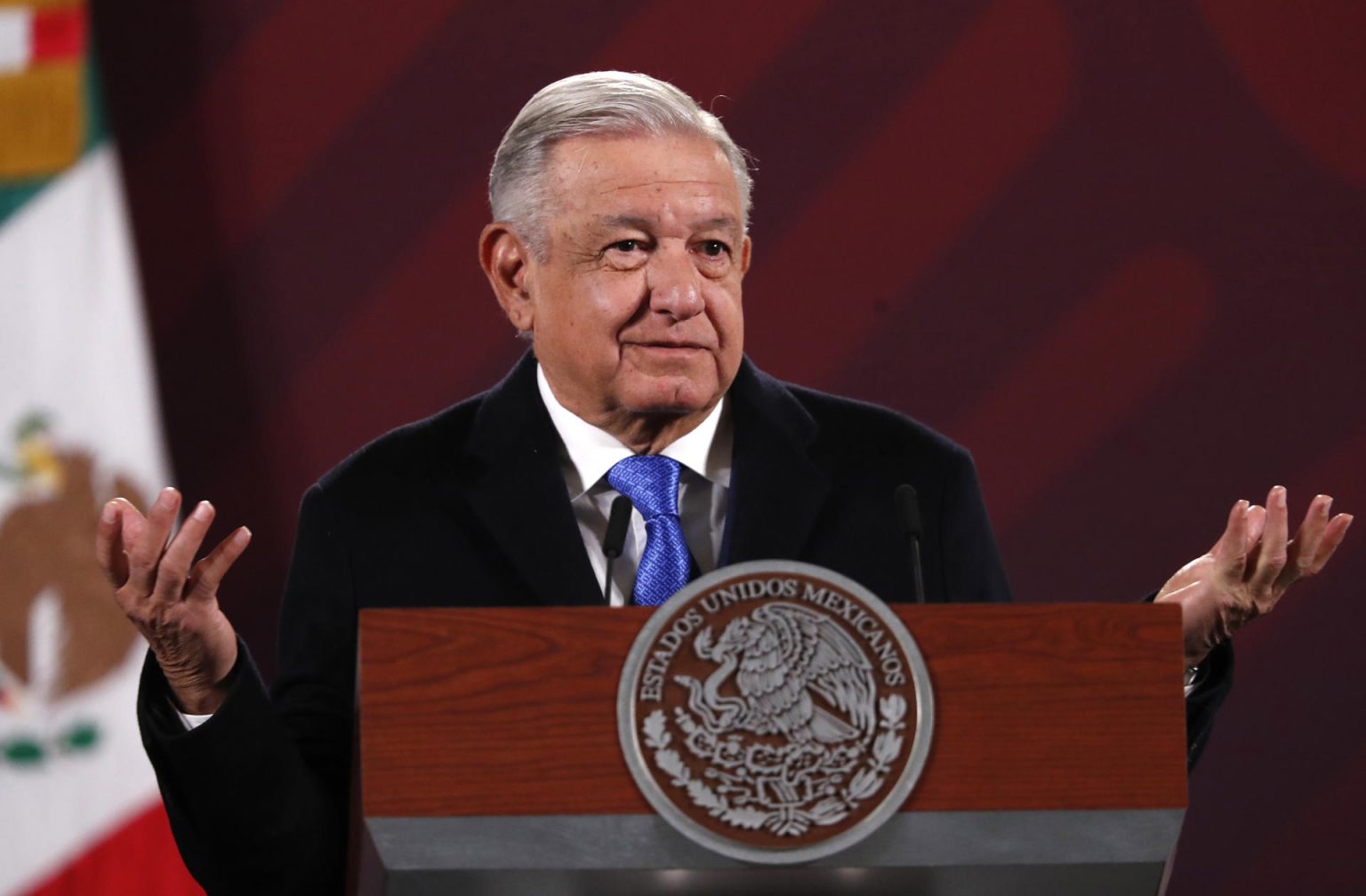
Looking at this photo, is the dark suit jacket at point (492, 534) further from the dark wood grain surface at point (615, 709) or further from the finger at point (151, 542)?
the dark wood grain surface at point (615, 709)

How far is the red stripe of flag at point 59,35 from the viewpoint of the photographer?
9.65 ft

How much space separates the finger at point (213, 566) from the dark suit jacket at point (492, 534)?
170 millimetres

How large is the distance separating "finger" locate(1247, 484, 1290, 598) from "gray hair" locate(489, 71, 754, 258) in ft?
2.21

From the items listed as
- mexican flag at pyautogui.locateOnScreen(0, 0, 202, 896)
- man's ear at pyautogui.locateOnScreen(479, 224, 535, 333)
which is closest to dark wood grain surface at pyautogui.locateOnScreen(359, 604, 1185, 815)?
man's ear at pyautogui.locateOnScreen(479, 224, 535, 333)

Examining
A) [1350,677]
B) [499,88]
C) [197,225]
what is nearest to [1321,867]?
[1350,677]

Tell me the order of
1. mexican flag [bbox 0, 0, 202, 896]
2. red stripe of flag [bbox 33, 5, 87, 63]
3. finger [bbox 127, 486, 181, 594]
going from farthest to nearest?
red stripe of flag [bbox 33, 5, 87, 63]
mexican flag [bbox 0, 0, 202, 896]
finger [bbox 127, 486, 181, 594]

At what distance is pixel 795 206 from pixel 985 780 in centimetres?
194

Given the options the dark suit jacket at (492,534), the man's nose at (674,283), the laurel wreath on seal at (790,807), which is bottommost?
the dark suit jacket at (492,534)

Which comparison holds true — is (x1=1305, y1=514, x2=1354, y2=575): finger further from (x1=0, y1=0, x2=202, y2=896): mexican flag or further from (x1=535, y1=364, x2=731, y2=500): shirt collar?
(x1=0, y1=0, x2=202, y2=896): mexican flag

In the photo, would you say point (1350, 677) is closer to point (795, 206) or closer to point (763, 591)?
point (795, 206)

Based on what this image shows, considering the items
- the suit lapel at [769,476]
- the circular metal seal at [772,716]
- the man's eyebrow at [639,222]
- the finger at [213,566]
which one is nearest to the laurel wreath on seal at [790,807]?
the circular metal seal at [772,716]

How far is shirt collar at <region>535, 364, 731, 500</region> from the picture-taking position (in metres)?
2.00

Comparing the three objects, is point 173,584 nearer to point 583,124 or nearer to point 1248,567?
point 583,124

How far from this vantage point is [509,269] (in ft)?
7.08
